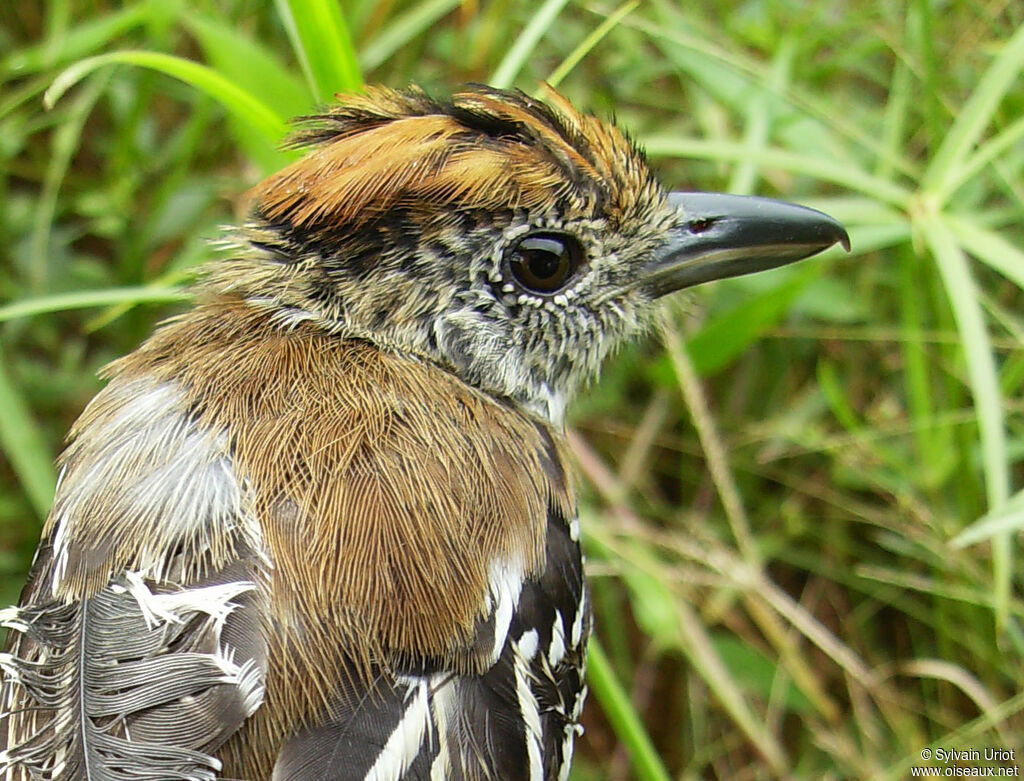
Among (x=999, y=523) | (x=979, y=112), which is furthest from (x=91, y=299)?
(x=979, y=112)

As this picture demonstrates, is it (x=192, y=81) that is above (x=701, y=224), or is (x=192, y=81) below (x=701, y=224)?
above

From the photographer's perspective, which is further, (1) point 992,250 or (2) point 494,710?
(1) point 992,250

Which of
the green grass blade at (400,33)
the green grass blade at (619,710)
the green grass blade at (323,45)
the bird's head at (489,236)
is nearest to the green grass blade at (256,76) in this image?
the green grass blade at (323,45)

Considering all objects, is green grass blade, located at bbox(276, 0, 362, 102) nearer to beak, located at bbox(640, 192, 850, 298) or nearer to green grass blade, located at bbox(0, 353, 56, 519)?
beak, located at bbox(640, 192, 850, 298)

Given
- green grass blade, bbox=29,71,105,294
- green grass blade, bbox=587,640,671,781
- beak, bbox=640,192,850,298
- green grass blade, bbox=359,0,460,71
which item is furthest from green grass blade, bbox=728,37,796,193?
green grass blade, bbox=29,71,105,294

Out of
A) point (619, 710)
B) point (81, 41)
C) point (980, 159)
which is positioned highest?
point (81, 41)

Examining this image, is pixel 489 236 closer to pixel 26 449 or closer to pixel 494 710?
pixel 494 710

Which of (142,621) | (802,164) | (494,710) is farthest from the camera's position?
(802,164)

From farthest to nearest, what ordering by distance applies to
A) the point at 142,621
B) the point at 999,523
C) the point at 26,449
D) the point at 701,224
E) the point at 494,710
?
the point at 26,449 → the point at 701,224 → the point at 999,523 → the point at 494,710 → the point at 142,621
